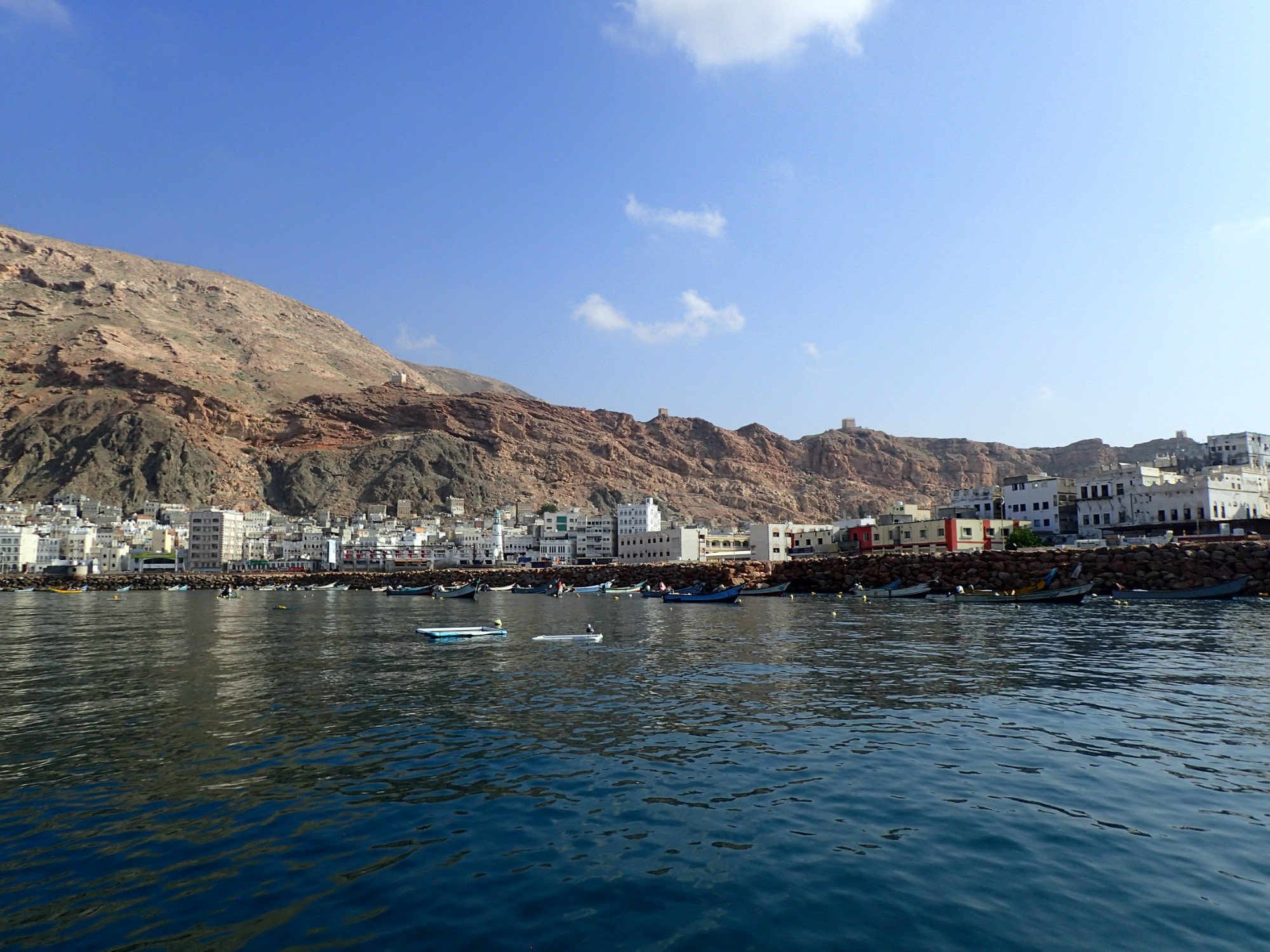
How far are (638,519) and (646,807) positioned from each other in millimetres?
135362

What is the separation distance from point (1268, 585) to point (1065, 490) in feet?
154

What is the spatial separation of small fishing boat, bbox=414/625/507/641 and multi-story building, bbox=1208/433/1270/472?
11682 cm

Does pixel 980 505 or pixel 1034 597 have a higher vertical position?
pixel 980 505

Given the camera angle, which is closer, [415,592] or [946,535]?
[946,535]

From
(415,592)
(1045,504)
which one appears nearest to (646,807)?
(415,592)

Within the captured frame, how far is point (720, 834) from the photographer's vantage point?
10.7 m

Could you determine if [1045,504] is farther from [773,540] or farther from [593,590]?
[593,590]

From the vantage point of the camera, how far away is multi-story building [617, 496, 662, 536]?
5773 inches

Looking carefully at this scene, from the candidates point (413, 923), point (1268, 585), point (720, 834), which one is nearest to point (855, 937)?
point (720, 834)

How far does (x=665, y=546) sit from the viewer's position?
129 metres

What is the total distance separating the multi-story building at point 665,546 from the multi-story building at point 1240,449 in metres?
78.4

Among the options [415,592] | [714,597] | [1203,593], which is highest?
[1203,593]

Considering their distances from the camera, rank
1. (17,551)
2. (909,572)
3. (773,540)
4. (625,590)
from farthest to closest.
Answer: (17,551) < (773,540) < (625,590) < (909,572)

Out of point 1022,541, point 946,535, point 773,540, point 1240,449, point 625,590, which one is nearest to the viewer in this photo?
point 1022,541
